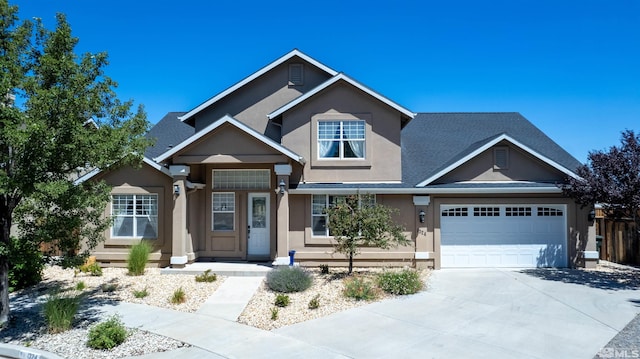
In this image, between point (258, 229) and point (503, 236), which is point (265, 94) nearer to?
point (258, 229)

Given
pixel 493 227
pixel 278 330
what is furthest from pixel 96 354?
pixel 493 227

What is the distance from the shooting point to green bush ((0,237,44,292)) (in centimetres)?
900

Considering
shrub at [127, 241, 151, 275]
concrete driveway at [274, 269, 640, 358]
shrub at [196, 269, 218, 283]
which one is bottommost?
concrete driveway at [274, 269, 640, 358]

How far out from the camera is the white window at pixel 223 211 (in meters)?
15.7

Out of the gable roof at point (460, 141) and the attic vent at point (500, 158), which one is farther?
the attic vent at point (500, 158)

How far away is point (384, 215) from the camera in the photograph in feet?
42.8

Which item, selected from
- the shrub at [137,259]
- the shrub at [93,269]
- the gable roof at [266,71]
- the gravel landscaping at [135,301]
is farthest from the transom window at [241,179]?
the shrub at [93,269]

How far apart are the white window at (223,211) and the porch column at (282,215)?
2063 mm

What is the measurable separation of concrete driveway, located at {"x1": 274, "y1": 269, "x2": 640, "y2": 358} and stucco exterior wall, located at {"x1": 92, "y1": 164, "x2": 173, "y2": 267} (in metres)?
7.62

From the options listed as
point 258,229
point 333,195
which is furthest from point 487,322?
point 258,229

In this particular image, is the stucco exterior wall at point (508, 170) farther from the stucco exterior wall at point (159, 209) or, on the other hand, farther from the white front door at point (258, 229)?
the stucco exterior wall at point (159, 209)

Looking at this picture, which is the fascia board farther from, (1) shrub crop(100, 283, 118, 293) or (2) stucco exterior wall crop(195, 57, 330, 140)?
(1) shrub crop(100, 283, 118, 293)

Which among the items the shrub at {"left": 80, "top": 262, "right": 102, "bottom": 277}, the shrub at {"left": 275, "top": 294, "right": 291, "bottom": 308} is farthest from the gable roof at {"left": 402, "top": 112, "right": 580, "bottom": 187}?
the shrub at {"left": 80, "top": 262, "right": 102, "bottom": 277}

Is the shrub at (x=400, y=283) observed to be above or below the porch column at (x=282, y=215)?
below
